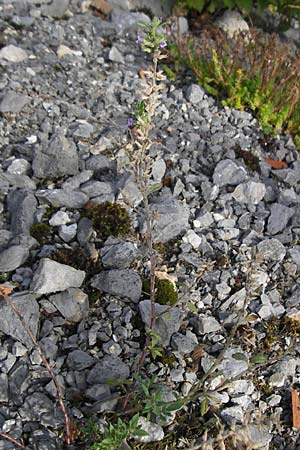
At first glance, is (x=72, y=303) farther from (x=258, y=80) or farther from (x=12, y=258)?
(x=258, y=80)

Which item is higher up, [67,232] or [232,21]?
[232,21]

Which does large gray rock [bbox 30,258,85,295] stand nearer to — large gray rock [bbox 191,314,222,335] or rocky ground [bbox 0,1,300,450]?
rocky ground [bbox 0,1,300,450]

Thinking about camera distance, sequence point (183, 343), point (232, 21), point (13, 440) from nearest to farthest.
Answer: point (13, 440)
point (183, 343)
point (232, 21)

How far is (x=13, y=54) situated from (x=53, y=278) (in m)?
2.80

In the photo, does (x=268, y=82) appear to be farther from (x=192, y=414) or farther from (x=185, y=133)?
(x=192, y=414)

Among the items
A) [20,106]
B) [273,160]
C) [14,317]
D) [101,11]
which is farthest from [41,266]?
[101,11]

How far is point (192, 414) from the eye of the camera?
3398mm

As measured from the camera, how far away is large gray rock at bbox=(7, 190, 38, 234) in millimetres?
4176

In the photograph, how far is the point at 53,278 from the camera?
374 cm

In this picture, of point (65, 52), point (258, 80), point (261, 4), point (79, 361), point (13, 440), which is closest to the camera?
point (13, 440)

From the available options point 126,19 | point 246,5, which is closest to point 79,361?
point 126,19

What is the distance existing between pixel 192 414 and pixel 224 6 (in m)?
5.04

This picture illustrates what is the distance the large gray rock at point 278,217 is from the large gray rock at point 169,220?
63cm

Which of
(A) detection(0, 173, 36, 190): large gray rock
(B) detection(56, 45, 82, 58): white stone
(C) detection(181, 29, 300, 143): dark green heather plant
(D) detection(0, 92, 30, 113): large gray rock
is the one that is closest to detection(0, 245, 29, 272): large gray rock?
(A) detection(0, 173, 36, 190): large gray rock
